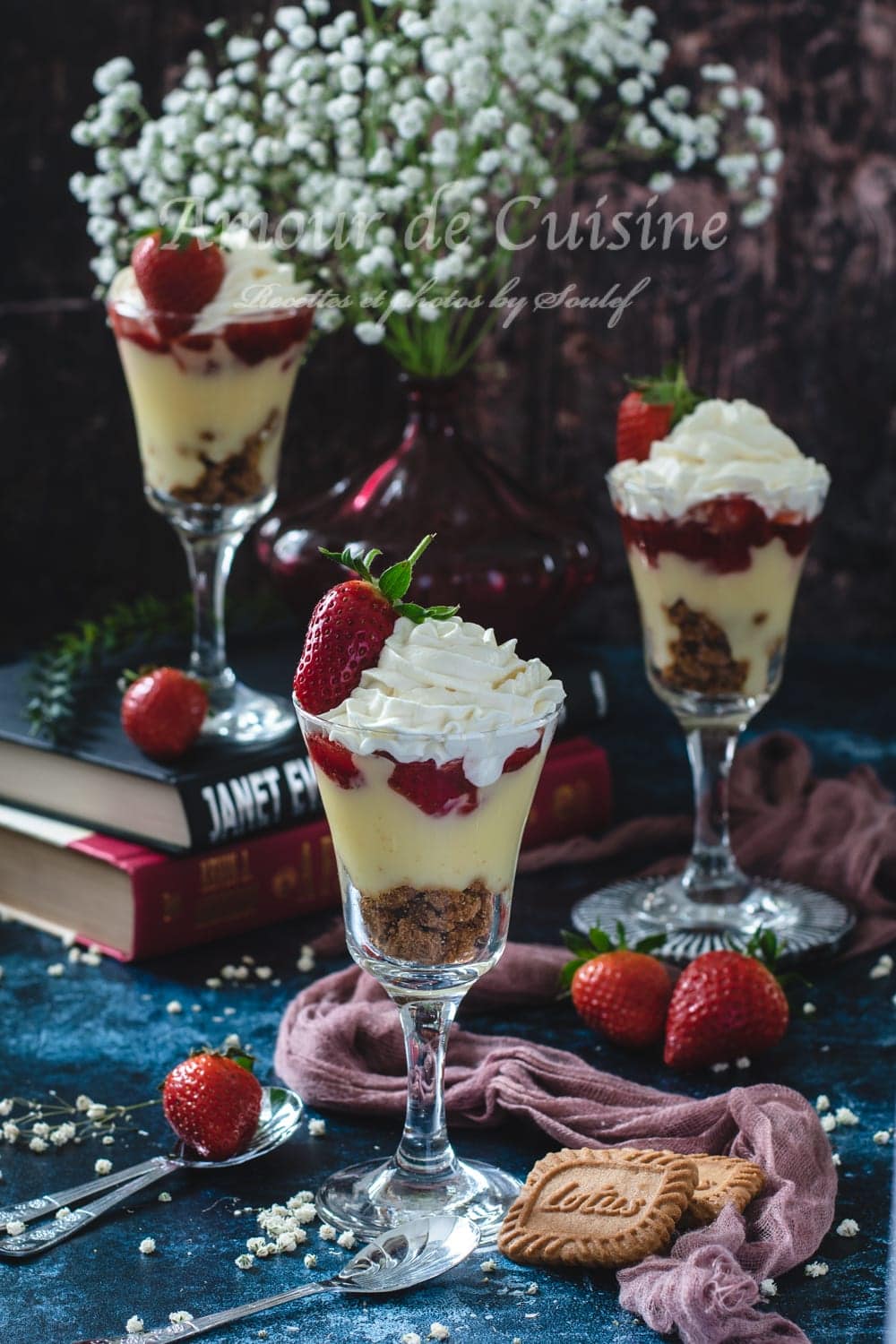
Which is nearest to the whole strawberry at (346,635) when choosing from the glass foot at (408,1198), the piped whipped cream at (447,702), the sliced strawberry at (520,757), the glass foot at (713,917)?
the piped whipped cream at (447,702)

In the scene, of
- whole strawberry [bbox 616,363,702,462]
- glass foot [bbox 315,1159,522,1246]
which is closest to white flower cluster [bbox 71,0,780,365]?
whole strawberry [bbox 616,363,702,462]

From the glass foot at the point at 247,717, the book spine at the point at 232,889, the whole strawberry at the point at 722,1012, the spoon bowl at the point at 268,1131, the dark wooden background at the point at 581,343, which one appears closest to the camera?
the spoon bowl at the point at 268,1131

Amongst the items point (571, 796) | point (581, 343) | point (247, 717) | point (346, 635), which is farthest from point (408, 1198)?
point (581, 343)

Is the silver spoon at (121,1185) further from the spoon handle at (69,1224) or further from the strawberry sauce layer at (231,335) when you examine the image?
the strawberry sauce layer at (231,335)

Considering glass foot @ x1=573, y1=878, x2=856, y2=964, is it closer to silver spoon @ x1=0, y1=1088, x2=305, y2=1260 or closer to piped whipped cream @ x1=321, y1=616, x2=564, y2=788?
silver spoon @ x1=0, y1=1088, x2=305, y2=1260

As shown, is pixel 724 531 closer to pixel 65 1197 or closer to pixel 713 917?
pixel 713 917

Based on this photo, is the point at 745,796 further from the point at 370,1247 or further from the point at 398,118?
the point at 370,1247

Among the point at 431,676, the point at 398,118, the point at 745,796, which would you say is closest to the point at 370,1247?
the point at 431,676
